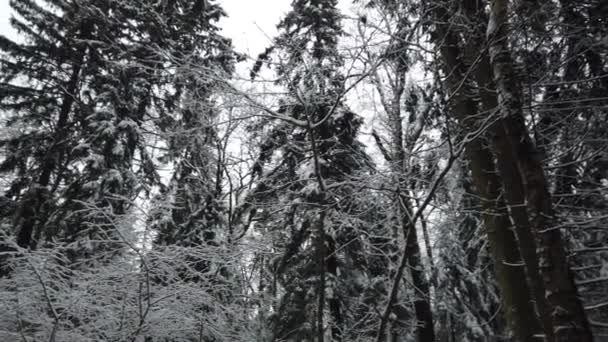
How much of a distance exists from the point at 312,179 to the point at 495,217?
8.73ft

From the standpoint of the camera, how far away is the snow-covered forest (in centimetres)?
450

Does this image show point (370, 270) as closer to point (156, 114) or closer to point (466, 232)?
point (466, 232)

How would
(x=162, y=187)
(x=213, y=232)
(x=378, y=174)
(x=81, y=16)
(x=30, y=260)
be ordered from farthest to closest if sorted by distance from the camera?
(x=162, y=187), (x=81, y=16), (x=213, y=232), (x=378, y=174), (x=30, y=260)

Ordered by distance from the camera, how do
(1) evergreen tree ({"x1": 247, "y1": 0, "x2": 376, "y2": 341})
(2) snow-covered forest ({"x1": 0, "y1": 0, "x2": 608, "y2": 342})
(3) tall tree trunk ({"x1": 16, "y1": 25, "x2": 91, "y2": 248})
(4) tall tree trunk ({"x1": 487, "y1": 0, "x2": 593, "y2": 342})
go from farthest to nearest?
1. (3) tall tree trunk ({"x1": 16, "y1": 25, "x2": 91, "y2": 248})
2. (1) evergreen tree ({"x1": 247, "y1": 0, "x2": 376, "y2": 341})
3. (2) snow-covered forest ({"x1": 0, "y1": 0, "x2": 608, "y2": 342})
4. (4) tall tree trunk ({"x1": 487, "y1": 0, "x2": 593, "y2": 342})

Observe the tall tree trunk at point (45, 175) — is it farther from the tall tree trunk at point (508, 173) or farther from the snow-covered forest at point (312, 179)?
the tall tree trunk at point (508, 173)

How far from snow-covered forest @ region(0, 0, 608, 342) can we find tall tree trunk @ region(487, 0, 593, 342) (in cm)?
2

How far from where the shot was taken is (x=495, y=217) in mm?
5090

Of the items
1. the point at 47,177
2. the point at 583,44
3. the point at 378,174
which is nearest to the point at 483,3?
the point at 583,44

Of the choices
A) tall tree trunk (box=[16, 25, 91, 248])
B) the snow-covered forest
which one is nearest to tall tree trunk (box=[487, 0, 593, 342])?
the snow-covered forest

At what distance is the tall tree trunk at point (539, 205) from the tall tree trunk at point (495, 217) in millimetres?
417

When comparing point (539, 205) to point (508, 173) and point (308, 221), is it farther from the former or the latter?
point (308, 221)

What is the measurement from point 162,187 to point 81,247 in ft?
17.5

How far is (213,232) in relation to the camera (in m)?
10.3

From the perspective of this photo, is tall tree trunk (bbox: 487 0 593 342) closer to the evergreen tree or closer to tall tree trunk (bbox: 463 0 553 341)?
tall tree trunk (bbox: 463 0 553 341)
